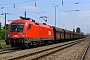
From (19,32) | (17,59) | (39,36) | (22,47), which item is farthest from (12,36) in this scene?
(17,59)

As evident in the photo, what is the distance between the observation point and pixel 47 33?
107ft

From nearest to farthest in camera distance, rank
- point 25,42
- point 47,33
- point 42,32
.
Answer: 1. point 25,42
2. point 42,32
3. point 47,33

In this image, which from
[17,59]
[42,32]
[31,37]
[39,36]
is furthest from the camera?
[42,32]

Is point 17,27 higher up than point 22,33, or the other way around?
point 17,27

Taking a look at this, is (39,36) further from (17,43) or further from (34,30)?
(17,43)

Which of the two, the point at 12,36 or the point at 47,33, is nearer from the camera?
the point at 12,36

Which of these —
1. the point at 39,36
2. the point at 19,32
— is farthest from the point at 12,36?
the point at 39,36

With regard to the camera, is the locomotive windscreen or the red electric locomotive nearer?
the red electric locomotive

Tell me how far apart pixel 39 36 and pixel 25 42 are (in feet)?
16.7

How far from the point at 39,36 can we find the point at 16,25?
4.73m

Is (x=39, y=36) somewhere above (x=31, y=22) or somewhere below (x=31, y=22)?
below

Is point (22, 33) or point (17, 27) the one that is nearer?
point (22, 33)

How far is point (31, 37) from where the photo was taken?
2458 cm

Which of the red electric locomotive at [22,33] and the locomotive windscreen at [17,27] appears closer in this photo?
the red electric locomotive at [22,33]
